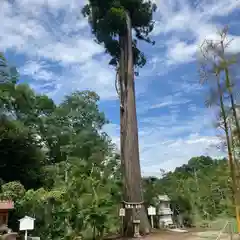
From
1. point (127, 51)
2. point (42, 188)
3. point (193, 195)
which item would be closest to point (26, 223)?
point (42, 188)

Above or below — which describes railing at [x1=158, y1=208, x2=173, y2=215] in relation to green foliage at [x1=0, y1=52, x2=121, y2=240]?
below

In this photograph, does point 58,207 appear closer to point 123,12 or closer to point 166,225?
point 166,225

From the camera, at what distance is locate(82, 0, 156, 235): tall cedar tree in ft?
41.9

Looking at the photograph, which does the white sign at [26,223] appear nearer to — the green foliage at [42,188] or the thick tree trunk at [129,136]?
the green foliage at [42,188]

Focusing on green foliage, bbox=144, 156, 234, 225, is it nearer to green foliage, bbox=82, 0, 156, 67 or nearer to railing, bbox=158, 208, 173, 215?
railing, bbox=158, 208, 173, 215

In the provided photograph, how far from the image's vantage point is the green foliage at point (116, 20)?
47.5ft

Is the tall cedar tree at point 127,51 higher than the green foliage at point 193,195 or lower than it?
higher

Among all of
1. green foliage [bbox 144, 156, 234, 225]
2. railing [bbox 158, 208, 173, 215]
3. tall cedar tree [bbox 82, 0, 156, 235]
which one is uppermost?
tall cedar tree [bbox 82, 0, 156, 235]

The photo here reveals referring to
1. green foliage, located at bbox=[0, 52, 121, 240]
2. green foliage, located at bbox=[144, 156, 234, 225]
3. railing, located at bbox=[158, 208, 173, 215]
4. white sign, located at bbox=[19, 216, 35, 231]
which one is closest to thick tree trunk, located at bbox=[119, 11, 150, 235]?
green foliage, located at bbox=[0, 52, 121, 240]

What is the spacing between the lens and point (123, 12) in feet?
47.2

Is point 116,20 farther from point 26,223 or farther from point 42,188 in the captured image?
point 26,223

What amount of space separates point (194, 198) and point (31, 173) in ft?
32.2

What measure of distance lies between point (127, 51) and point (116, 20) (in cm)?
153

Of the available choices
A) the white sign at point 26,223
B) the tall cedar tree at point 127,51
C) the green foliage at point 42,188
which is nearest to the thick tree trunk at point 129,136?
the tall cedar tree at point 127,51
